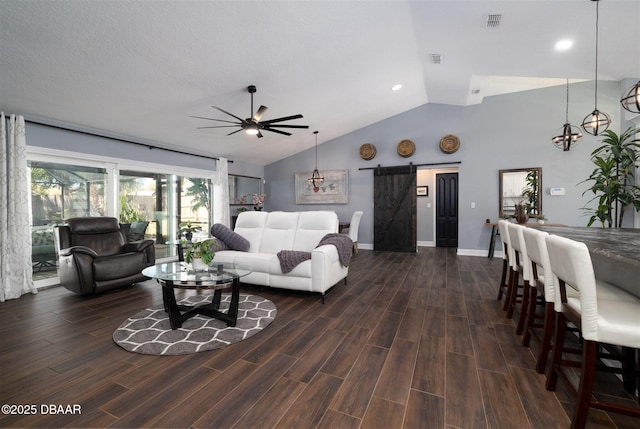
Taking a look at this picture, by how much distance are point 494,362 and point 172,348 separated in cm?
245

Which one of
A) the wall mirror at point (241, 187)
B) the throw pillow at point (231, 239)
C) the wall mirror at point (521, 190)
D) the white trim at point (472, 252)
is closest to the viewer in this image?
the throw pillow at point (231, 239)

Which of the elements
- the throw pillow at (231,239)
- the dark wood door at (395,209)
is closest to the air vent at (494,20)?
the dark wood door at (395,209)

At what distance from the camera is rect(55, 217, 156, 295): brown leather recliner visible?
3.41 meters

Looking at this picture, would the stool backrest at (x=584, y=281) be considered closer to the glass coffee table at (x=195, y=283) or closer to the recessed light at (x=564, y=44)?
the glass coffee table at (x=195, y=283)

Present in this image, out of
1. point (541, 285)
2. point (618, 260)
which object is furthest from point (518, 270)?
point (618, 260)

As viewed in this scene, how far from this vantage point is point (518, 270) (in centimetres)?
271

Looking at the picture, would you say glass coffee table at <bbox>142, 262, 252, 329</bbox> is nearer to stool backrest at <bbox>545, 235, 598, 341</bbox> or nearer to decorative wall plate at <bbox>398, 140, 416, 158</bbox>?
stool backrest at <bbox>545, 235, 598, 341</bbox>

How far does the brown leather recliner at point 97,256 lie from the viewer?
341 centimetres

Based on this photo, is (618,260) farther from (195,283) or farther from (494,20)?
(494,20)

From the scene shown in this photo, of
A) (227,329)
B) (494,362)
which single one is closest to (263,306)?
(227,329)

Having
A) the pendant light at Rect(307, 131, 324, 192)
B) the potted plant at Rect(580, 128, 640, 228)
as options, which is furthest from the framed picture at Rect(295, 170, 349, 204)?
the potted plant at Rect(580, 128, 640, 228)

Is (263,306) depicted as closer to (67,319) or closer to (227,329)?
(227,329)

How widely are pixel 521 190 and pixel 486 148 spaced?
1.15m

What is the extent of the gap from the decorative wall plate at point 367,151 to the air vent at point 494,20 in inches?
159
